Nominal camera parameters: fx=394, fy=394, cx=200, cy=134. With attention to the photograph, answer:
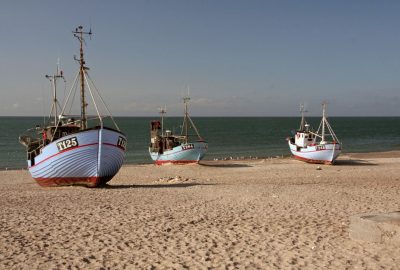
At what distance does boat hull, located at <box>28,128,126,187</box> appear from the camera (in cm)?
1975

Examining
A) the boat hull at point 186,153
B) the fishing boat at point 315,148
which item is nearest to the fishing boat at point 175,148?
the boat hull at point 186,153

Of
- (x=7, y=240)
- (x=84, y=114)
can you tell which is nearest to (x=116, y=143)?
(x=84, y=114)

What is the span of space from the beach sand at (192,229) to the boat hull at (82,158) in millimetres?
1086

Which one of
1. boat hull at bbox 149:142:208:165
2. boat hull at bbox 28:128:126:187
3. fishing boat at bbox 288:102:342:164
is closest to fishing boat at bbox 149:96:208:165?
boat hull at bbox 149:142:208:165

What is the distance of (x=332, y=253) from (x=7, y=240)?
860 cm

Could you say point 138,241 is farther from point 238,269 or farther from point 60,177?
point 60,177

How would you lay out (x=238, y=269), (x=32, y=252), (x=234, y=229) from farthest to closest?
(x=234, y=229) → (x=32, y=252) → (x=238, y=269)

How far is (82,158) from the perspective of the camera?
20.1 metres

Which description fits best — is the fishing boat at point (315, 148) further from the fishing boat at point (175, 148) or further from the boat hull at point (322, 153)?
the fishing boat at point (175, 148)

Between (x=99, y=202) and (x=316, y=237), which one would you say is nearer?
(x=316, y=237)

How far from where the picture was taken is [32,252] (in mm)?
9828

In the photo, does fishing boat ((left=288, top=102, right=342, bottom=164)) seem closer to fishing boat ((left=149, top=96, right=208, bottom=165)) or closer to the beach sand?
fishing boat ((left=149, top=96, right=208, bottom=165))

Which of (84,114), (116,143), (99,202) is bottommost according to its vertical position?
(99,202)

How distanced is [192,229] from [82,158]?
9.99m
